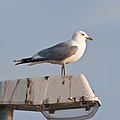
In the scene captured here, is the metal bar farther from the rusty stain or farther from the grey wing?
the grey wing

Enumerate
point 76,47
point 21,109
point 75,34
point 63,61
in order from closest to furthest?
point 21,109 < point 63,61 < point 76,47 < point 75,34

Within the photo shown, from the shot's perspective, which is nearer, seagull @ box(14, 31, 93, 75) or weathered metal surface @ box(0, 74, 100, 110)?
weathered metal surface @ box(0, 74, 100, 110)

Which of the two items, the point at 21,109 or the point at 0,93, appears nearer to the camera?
the point at 0,93

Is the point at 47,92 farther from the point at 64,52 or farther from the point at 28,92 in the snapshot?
the point at 64,52

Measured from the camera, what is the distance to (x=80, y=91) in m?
3.25

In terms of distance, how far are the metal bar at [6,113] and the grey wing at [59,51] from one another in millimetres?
4506

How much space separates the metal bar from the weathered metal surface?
8 cm

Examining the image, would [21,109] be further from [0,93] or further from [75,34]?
[75,34]

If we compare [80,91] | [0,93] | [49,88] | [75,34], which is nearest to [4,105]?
[0,93]

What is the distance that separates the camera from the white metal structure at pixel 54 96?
3.23 m

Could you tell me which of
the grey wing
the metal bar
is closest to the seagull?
the grey wing

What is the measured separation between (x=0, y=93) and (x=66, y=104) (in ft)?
1.88

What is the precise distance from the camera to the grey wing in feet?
26.8

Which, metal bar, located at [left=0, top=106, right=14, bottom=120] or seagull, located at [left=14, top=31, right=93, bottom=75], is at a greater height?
seagull, located at [left=14, top=31, right=93, bottom=75]
